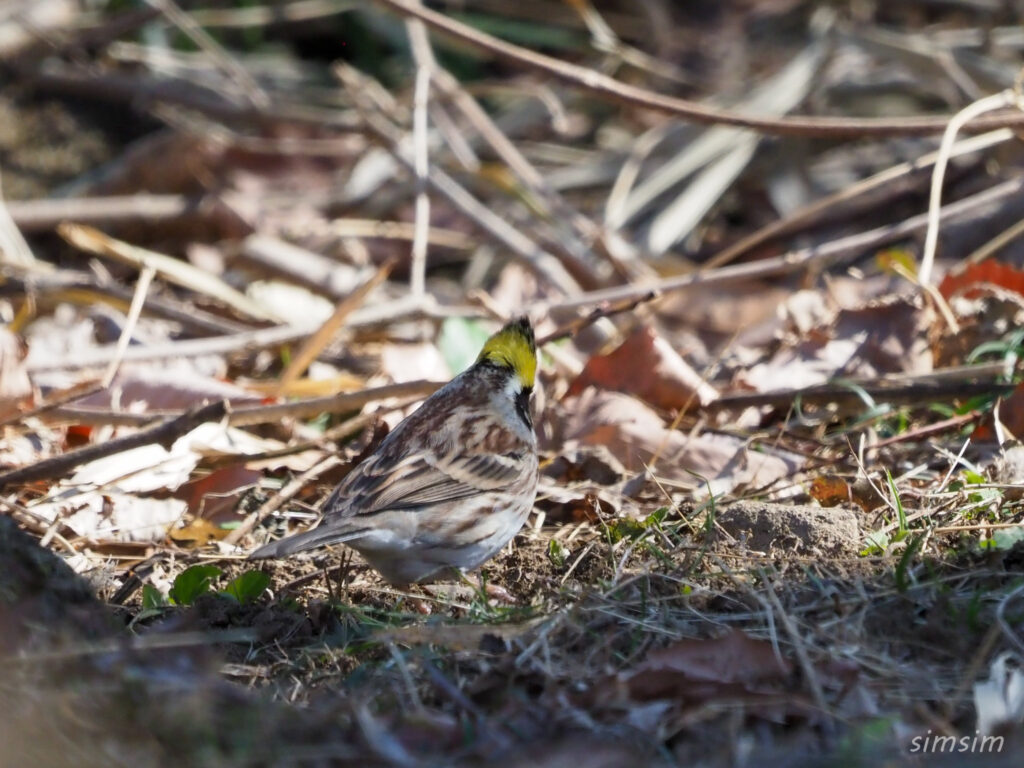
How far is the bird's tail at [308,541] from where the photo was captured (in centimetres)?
302

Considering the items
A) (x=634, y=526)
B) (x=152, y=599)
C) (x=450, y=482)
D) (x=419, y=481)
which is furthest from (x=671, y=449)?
(x=152, y=599)

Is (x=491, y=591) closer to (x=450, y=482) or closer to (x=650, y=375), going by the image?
(x=450, y=482)

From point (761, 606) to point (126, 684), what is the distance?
155 cm

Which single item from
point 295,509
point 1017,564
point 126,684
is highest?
point 126,684

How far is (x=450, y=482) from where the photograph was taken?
12.5 feet

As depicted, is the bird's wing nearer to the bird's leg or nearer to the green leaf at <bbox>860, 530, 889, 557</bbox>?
the bird's leg

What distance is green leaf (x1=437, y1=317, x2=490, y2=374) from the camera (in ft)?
17.2

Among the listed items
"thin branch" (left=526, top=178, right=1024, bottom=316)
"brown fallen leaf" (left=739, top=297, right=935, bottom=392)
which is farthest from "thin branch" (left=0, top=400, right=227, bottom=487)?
"brown fallen leaf" (left=739, top=297, right=935, bottom=392)

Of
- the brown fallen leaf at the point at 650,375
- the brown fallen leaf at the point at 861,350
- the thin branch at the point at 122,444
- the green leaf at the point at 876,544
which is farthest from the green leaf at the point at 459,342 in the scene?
the green leaf at the point at 876,544

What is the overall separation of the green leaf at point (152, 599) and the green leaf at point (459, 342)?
2046mm

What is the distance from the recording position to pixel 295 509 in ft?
13.8

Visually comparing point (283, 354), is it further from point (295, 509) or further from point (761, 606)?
point (761, 606)

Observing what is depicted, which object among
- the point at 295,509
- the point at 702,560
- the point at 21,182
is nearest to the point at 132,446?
the point at 295,509

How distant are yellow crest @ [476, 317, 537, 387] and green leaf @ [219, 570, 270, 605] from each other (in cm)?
122
